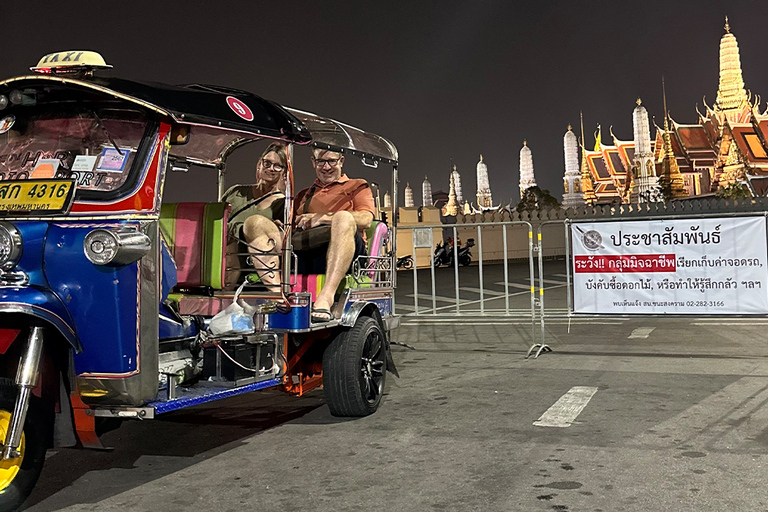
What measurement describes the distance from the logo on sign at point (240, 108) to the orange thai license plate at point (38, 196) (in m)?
1.30

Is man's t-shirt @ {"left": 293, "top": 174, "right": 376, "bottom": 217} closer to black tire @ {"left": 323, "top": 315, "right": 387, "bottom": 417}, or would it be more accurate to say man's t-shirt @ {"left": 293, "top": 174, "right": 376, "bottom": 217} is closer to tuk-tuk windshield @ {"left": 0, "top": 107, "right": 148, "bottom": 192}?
black tire @ {"left": 323, "top": 315, "right": 387, "bottom": 417}

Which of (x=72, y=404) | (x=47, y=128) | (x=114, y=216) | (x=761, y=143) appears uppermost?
(x=761, y=143)

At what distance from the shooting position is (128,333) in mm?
4621

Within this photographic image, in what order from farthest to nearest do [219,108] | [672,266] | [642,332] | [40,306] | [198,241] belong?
[642,332], [672,266], [198,241], [219,108], [40,306]

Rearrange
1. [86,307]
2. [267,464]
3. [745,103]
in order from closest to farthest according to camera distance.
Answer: [86,307] → [267,464] → [745,103]

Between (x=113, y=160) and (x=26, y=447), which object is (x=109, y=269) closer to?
(x=113, y=160)

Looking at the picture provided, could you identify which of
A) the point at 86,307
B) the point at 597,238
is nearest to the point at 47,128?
the point at 86,307

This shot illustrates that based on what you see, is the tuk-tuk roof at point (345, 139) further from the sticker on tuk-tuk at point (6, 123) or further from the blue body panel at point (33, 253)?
the blue body panel at point (33, 253)

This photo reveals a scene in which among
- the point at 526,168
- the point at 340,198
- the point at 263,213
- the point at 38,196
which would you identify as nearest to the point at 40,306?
the point at 38,196

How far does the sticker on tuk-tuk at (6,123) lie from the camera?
530 centimetres

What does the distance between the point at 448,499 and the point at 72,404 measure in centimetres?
216

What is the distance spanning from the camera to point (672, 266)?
405 inches

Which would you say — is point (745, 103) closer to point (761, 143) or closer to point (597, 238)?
point (761, 143)

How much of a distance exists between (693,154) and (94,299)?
10675 centimetres
